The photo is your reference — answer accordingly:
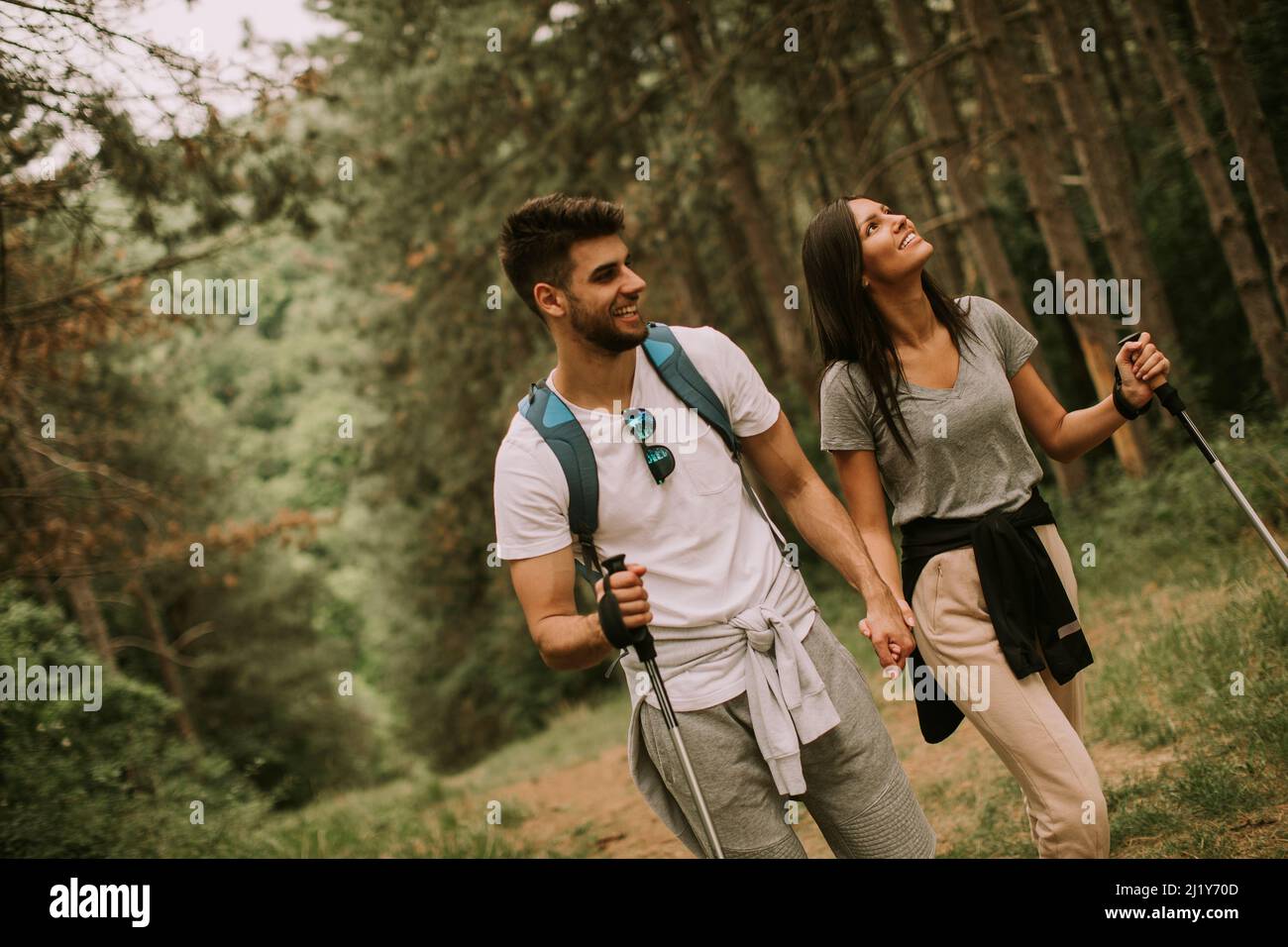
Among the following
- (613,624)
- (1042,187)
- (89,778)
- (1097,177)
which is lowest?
(89,778)

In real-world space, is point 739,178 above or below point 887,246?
above

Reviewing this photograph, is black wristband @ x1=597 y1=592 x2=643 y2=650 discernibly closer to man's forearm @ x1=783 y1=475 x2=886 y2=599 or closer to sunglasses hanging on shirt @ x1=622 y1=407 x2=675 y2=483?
sunglasses hanging on shirt @ x1=622 y1=407 x2=675 y2=483

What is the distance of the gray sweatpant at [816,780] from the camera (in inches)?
138

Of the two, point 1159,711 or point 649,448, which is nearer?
point 649,448

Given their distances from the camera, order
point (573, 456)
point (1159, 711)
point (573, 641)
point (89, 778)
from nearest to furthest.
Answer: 1. point (573, 641)
2. point (573, 456)
3. point (1159, 711)
4. point (89, 778)

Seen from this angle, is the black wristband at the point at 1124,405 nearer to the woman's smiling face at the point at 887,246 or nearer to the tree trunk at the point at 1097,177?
the woman's smiling face at the point at 887,246

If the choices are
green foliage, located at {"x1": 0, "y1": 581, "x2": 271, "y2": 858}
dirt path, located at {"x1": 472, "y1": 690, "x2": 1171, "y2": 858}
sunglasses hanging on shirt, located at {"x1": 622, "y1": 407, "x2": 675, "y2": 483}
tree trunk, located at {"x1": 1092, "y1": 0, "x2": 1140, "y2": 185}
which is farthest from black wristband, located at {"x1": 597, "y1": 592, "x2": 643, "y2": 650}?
tree trunk, located at {"x1": 1092, "y1": 0, "x2": 1140, "y2": 185}

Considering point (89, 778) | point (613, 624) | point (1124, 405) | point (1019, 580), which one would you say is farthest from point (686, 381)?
point (89, 778)

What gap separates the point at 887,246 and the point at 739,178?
40.5 feet

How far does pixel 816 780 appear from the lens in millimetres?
3654

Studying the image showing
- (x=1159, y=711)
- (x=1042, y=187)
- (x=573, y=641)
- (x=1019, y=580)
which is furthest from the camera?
(x=1042, y=187)

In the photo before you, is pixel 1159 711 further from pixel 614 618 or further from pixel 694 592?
pixel 614 618
